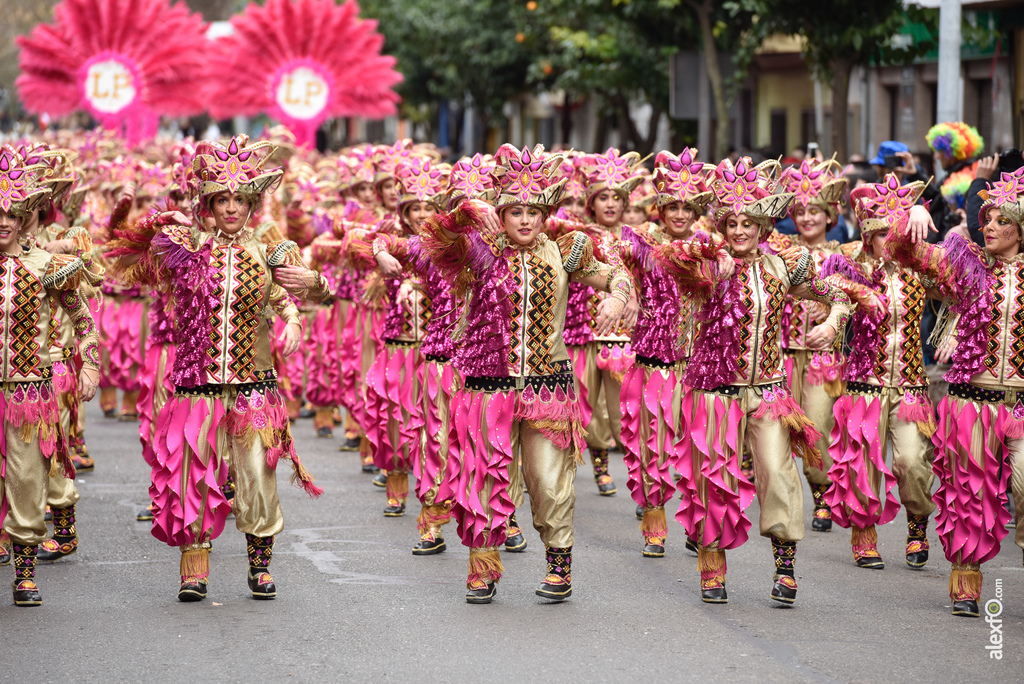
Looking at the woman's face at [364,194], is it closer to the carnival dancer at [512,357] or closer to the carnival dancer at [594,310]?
the carnival dancer at [594,310]

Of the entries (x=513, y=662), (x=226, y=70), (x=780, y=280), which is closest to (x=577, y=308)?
(x=780, y=280)

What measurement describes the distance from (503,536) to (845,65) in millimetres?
10703

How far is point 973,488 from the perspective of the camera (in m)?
7.36

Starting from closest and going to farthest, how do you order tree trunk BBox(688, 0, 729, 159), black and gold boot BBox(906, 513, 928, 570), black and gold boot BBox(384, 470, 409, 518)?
black and gold boot BBox(906, 513, 928, 570) → black and gold boot BBox(384, 470, 409, 518) → tree trunk BBox(688, 0, 729, 159)

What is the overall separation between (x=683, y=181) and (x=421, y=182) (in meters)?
1.75

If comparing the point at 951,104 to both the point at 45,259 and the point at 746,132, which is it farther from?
the point at 746,132

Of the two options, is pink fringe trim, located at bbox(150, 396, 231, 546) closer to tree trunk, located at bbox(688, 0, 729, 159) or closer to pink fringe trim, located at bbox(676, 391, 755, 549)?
pink fringe trim, located at bbox(676, 391, 755, 549)

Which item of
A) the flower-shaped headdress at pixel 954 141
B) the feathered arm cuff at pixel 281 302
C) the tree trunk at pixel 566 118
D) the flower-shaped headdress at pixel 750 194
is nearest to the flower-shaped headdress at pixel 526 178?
the flower-shaped headdress at pixel 750 194

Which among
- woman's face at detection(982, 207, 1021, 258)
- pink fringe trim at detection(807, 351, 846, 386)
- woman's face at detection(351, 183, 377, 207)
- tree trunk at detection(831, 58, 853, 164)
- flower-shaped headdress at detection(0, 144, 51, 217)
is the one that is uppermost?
tree trunk at detection(831, 58, 853, 164)

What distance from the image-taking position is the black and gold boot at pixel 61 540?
8.51 metres

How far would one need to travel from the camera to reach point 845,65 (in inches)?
659

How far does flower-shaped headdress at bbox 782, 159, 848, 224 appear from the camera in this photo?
957 centimetres

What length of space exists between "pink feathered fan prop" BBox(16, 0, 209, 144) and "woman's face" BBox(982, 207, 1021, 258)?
18.7 m

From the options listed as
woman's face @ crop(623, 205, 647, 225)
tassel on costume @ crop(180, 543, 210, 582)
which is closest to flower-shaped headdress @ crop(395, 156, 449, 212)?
woman's face @ crop(623, 205, 647, 225)
